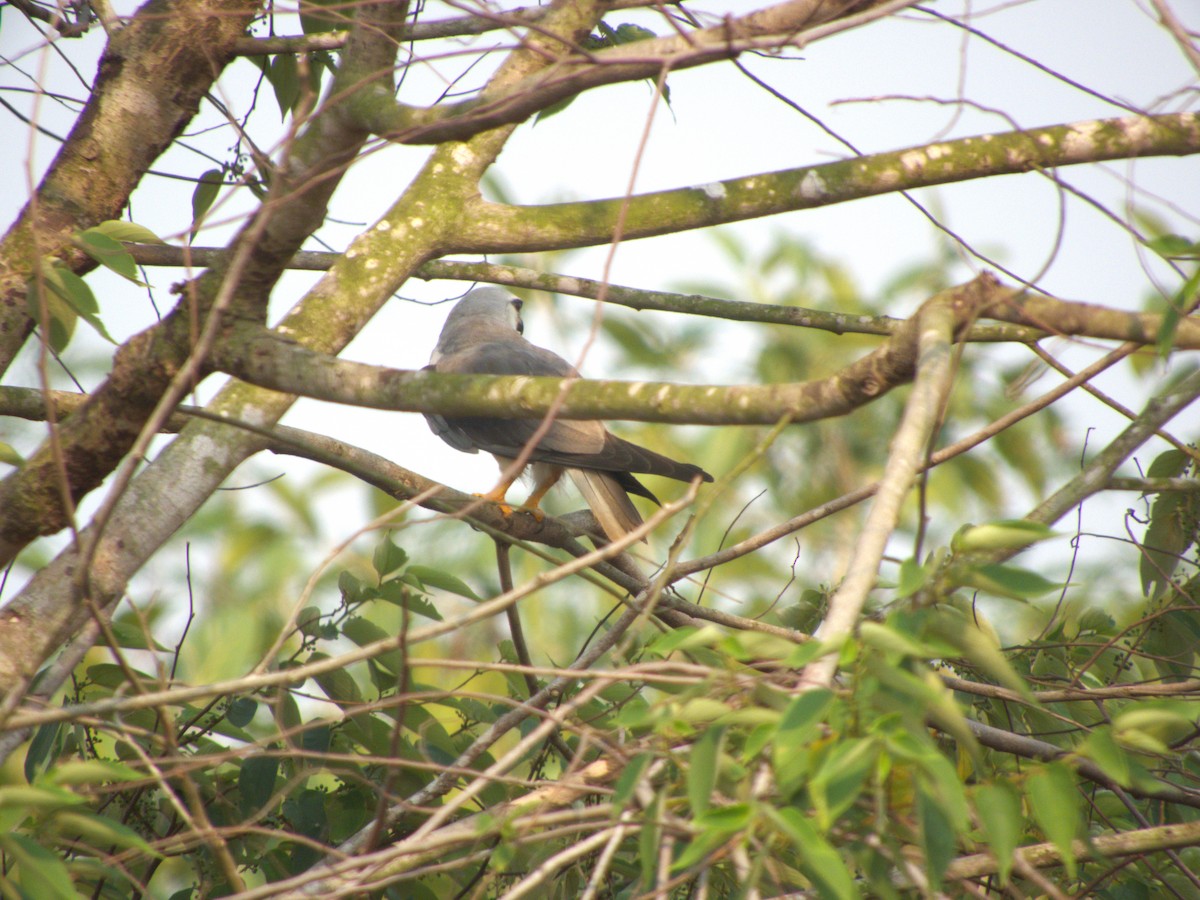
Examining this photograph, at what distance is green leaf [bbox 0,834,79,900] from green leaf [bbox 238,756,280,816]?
3.46ft

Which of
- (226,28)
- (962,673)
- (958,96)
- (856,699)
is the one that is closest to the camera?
(856,699)

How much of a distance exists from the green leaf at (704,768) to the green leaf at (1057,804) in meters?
0.43

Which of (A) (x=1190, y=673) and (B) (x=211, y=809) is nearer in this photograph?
(B) (x=211, y=809)

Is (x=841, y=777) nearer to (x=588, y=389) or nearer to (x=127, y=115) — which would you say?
(x=588, y=389)

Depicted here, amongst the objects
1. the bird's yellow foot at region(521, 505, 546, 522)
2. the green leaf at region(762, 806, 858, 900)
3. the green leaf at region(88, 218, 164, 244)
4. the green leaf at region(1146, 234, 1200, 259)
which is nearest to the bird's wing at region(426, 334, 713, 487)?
the bird's yellow foot at region(521, 505, 546, 522)

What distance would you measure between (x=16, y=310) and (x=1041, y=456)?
16672mm

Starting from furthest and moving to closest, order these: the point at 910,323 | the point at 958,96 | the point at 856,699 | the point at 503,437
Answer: the point at 503,437 → the point at 958,96 → the point at 910,323 → the point at 856,699

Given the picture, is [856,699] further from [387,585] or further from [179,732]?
[179,732]

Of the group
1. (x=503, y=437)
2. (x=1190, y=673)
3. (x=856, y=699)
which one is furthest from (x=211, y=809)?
(x=1190, y=673)

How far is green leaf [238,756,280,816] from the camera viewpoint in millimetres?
2426

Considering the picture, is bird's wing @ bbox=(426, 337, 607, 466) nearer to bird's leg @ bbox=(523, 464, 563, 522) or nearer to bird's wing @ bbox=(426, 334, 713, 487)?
bird's wing @ bbox=(426, 334, 713, 487)

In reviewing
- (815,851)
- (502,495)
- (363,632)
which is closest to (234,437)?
(363,632)

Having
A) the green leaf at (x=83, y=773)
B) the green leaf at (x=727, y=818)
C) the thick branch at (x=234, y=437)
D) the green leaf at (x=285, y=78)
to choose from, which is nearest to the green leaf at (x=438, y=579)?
the thick branch at (x=234, y=437)

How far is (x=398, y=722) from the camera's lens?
4.99 feet
